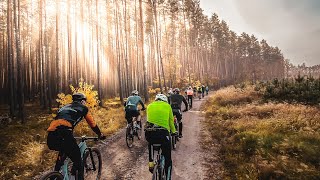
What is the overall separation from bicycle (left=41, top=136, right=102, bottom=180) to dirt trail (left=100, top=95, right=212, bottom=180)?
2.38 feet

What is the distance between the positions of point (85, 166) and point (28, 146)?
6816 mm

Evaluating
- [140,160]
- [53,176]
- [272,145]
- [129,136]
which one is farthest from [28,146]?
[272,145]

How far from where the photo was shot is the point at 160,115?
6621 millimetres

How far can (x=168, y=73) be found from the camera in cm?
4162

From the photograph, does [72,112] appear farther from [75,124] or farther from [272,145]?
[272,145]

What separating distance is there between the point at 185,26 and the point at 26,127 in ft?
126

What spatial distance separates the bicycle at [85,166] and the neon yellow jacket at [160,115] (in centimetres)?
142

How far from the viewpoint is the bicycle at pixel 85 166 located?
5.51 meters

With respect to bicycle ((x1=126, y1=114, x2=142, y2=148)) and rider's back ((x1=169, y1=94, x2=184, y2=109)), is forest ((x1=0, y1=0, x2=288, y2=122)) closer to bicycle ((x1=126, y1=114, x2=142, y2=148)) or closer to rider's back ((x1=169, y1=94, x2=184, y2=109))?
bicycle ((x1=126, y1=114, x2=142, y2=148))

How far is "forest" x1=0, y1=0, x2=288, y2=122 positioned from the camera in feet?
77.6

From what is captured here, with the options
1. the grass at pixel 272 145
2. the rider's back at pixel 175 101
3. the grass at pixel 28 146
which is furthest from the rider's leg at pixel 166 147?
the rider's back at pixel 175 101

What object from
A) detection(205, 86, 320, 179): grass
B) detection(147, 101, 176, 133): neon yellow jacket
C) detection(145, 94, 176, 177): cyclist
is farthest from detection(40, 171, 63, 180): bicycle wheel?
detection(205, 86, 320, 179): grass

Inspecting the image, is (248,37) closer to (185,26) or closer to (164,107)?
(185,26)

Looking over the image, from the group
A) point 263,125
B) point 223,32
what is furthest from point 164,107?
point 223,32
